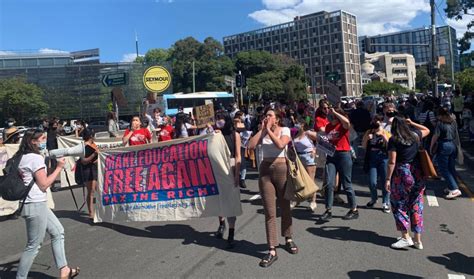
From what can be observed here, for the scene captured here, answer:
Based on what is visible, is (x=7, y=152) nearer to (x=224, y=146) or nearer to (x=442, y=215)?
(x=224, y=146)

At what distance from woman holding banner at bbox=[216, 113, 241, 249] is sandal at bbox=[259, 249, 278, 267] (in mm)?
783

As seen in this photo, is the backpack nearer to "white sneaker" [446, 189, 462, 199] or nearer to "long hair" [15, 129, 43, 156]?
"long hair" [15, 129, 43, 156]

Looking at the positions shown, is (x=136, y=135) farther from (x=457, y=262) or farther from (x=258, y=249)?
(x=457, y=262)

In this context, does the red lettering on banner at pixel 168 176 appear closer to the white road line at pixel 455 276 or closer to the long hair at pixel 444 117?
the white road line at pixel 455 276

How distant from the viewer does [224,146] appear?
622 centimetres

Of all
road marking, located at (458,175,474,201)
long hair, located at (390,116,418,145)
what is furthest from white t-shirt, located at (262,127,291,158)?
road marking, located at (458,175,474,201)

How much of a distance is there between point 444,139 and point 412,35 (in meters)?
177

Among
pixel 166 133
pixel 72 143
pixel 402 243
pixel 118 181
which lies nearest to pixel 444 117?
pixel 402 243

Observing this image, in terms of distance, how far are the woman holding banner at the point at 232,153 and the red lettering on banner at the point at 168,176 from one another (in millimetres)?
919

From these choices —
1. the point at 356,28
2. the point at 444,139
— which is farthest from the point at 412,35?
the point at 444,139

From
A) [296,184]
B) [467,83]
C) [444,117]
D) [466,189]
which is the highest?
[467,83]

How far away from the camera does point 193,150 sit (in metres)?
6.41

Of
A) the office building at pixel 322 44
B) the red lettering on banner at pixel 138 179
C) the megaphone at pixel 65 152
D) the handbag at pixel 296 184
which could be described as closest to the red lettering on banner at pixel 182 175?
the red lettering on banner at pixel 138 179

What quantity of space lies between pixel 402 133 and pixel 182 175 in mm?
3146
